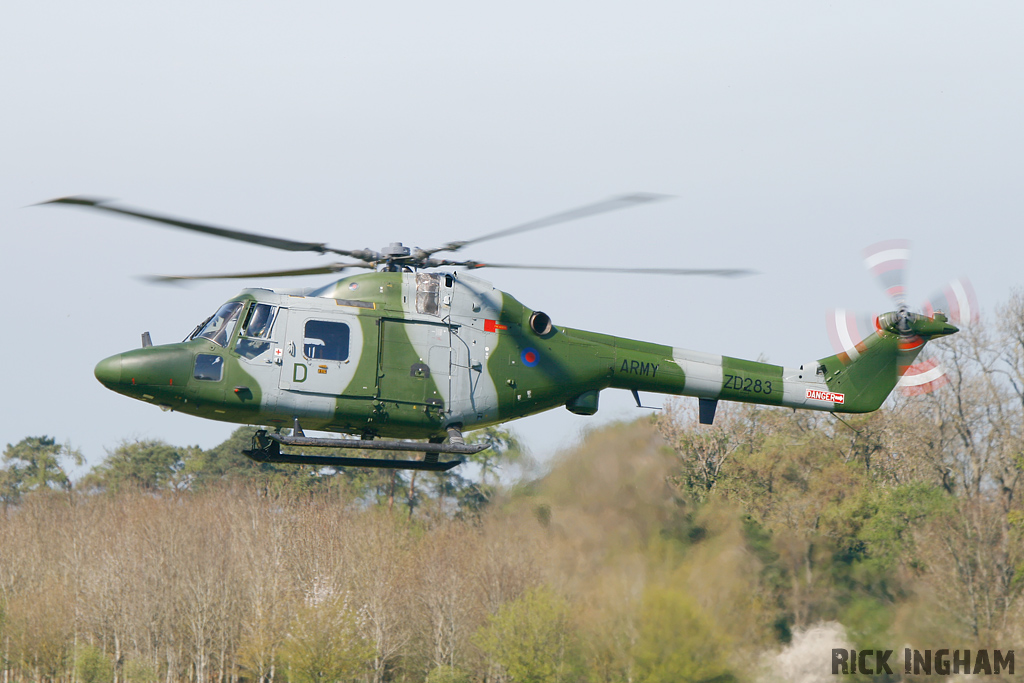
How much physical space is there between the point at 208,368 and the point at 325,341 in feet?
4.90

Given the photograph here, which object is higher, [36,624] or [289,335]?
[289,335]

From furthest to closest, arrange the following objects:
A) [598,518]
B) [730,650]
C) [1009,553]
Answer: [1009,553]
[598,518]
[730,650]

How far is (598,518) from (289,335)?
6182mm

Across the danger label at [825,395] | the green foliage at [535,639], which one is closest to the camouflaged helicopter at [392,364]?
the danger label at [825,395]

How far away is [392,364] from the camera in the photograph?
1365cm

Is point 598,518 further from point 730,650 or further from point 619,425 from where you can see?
point 730,650

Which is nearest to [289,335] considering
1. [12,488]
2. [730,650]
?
[730,650]

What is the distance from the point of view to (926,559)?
735 inches

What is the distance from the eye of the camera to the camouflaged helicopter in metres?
13.1

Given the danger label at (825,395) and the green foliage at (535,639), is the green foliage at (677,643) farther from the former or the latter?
the danger label at (825,395)

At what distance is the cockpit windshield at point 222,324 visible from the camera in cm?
1329

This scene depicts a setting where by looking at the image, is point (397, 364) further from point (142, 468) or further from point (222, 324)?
point (142, 468)

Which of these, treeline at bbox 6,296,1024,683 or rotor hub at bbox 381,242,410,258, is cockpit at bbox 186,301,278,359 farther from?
treeline at bbox 6,296,1024,683

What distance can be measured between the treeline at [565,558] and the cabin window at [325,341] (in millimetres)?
5406
